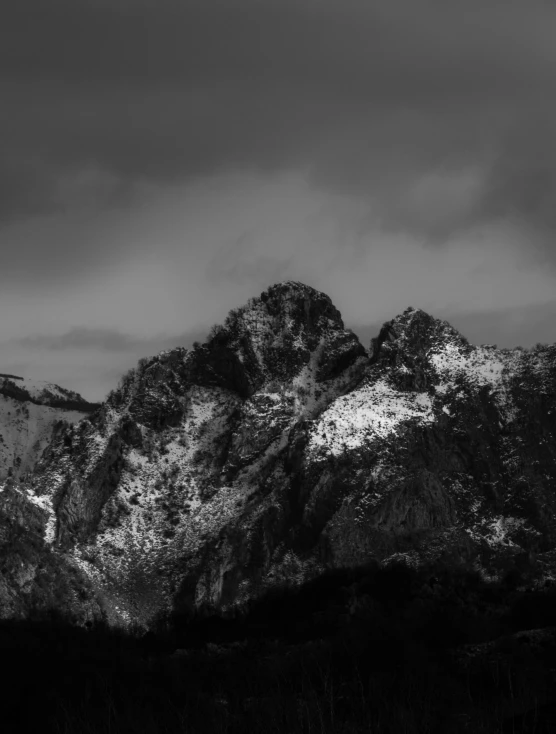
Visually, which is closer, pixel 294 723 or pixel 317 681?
pixel 294 723

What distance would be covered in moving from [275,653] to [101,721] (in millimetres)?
41530

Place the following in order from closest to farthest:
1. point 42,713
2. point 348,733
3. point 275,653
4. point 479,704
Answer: point 348,733 < point 479,704 < point 42,713 < point 275,653

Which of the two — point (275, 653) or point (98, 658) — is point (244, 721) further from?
point (98, 658)

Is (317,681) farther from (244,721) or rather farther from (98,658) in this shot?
(98,658)

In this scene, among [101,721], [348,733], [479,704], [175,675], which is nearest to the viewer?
[348,733]

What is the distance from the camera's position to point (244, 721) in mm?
122625

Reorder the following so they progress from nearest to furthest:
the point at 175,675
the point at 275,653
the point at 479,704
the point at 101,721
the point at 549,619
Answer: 1. the point at 479,704
2. the point at 101,721
3. the point at 175,675
4. the point at 275,653
5. the point at 549,619

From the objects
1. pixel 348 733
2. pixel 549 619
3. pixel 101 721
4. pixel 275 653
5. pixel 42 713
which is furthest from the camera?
pixel 549 619

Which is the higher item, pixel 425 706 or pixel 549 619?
pixel 549 619

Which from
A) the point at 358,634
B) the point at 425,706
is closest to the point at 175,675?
the point at 358,634

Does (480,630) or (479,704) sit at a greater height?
(480,630)

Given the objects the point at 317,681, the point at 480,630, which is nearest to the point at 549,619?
the point at 480,630

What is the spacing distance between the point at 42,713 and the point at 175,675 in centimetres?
1778

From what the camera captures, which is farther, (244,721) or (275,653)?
(275,653)
